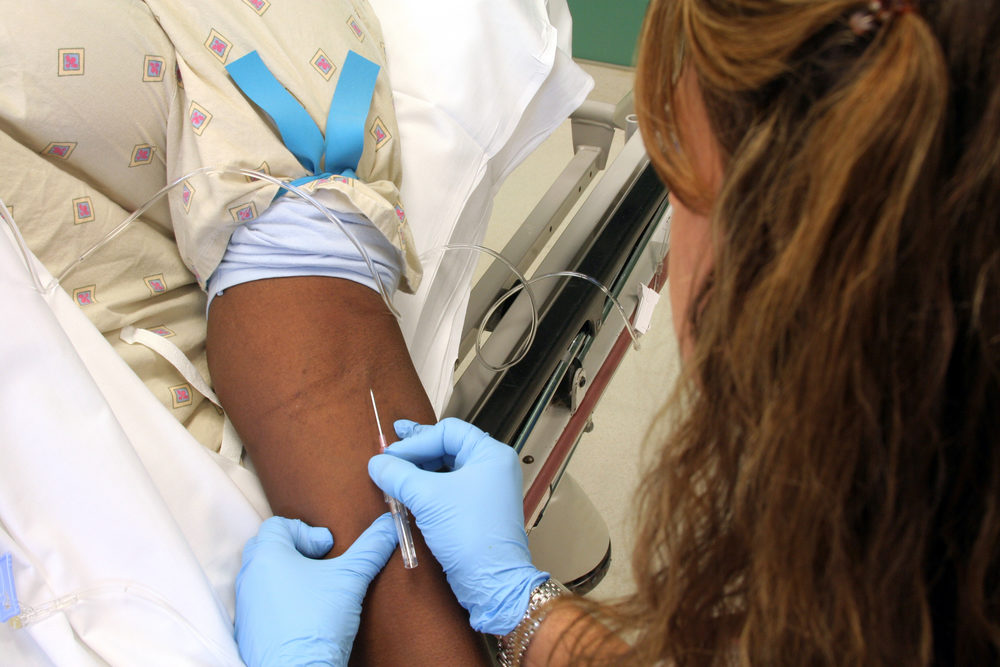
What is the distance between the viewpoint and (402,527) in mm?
797

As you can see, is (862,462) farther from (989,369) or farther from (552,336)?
(552,336)

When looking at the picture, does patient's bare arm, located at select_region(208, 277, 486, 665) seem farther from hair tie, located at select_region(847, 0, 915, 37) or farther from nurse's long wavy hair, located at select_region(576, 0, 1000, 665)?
hair tie, located at select_region(847, 0, 915, 37)

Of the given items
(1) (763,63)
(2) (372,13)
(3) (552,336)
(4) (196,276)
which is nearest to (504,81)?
(2) (372,13)

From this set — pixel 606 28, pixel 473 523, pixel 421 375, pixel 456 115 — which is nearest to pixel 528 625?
pixel 473 523

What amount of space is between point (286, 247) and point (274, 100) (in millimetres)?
198

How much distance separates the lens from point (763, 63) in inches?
→ 16.4

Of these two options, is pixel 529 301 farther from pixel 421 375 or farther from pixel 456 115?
pixel 456 115

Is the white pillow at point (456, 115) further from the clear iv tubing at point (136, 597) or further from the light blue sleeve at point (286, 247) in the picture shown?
the clear iv tubing at point (136, 597)

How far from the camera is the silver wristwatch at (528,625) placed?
793 mm

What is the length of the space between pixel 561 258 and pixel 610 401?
1022 millimetres

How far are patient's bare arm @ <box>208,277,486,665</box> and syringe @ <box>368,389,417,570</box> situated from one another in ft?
0.06

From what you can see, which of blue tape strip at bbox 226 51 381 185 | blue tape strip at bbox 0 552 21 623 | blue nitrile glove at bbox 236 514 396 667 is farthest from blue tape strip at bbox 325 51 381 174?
blue tape strip at bbox 0 552 21 623

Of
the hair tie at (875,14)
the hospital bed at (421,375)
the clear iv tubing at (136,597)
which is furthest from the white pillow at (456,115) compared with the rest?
the hair tie at (875,14)

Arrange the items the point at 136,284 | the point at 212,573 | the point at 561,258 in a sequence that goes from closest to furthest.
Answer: the point at 212,573 < the point at 136,284 < the point at 561,258
